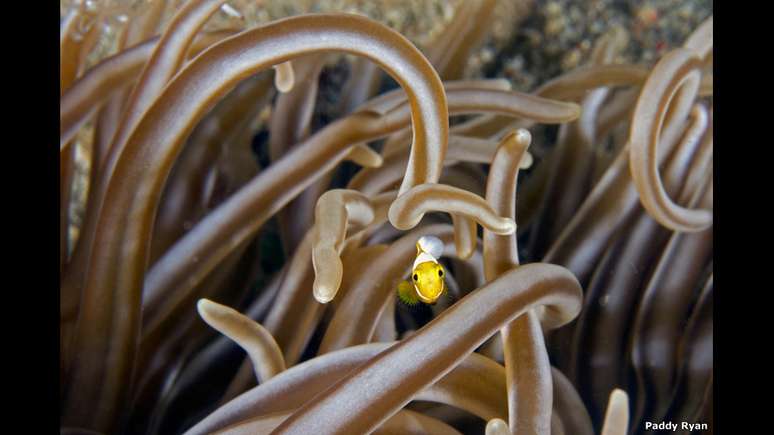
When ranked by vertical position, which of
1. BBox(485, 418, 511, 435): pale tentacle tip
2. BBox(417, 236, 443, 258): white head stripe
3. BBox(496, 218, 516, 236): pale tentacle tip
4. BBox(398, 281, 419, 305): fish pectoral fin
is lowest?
BBox(485, 418, 511, 435): pale tentacle tip

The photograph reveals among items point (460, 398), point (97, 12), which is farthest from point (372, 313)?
point (97, 12)

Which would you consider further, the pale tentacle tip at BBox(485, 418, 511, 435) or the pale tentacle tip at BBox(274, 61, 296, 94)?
the pale tentacle tip at BBox(274, 61, 296, 94)

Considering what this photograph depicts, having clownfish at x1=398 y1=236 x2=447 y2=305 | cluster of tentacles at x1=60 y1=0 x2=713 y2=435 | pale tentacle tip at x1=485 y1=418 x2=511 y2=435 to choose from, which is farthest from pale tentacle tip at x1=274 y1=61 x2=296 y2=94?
pale tentacle tip at x1=485 y1=418 x2=511 y2=435

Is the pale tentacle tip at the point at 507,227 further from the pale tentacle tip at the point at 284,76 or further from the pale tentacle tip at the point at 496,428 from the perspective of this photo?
the pale tentacle tip at the point at 284,76

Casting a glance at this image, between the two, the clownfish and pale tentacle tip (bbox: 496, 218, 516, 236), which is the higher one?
pale tentacle tip (bbox: 496, 218, 516, 236)

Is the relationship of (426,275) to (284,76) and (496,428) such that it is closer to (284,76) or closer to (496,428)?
(496,428)

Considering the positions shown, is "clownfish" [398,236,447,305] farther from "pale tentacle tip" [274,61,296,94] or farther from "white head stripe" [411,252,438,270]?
"pale tentacle tip" [274,61,296,94]

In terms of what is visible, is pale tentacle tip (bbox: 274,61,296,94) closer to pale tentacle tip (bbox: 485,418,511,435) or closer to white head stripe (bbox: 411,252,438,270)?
white head stripe (bbox: 411,252,438,270)

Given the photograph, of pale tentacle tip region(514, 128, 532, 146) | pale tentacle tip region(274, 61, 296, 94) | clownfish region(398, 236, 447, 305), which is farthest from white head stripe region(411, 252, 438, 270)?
pale tentacle tip region(274, 61, 296, 94)

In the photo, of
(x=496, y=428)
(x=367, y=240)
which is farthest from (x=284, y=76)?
(x=496, y=428)
